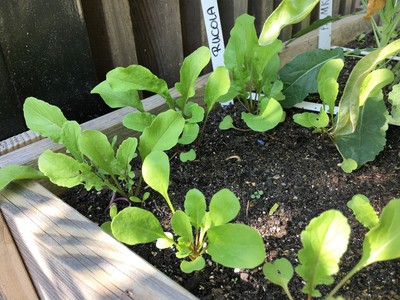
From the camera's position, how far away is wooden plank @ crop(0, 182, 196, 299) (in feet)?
1.74

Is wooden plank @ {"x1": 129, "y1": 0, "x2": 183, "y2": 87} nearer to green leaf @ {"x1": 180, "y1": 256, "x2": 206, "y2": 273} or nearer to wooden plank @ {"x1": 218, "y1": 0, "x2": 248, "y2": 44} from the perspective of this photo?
wooden plank @ {"x1": 218, "y1": 0, "x2": 248, "y2": 44}

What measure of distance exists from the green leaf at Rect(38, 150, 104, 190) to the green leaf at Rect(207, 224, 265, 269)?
11.2 inches

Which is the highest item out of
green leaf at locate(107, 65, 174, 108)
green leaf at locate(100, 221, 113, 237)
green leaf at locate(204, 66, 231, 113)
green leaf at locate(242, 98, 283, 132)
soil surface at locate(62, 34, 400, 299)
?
green leaf at locate(107, 65, 174, 108)

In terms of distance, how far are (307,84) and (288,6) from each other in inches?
13.3

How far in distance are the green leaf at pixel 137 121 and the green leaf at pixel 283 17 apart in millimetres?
287

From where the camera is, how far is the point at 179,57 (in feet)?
4.02

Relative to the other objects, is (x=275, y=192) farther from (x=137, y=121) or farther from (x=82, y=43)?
(x=82, y=43)

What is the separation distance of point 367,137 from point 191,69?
0.40m

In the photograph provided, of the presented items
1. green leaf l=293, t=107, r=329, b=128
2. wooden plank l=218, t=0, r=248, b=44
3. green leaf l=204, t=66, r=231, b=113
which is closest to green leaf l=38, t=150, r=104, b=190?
green leaf l=204, t=66, r=231, b=113

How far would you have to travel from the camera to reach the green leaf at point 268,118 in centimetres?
81

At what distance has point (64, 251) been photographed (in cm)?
62

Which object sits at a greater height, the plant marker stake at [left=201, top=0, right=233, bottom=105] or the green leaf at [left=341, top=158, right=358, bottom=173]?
the plant marker stake at [left=201, top=0, right=233, bottom=105]

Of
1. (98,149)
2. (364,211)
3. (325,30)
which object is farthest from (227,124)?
(325,30)

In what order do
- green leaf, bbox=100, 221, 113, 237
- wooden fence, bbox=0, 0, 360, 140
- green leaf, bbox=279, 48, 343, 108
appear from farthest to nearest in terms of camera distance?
green leaf, bbox=279, 48, 343, 108
wooden fence, bbox=0, 0, 360, 140
green leaf, bbox=100, 221, 113, 237
